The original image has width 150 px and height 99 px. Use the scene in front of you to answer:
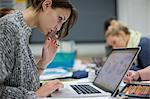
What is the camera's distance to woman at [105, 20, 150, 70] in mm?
2572

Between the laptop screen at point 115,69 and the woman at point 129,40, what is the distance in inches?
33.3

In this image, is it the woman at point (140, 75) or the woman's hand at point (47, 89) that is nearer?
the woman's hand at point (47, 89)

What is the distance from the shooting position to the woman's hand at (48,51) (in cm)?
188

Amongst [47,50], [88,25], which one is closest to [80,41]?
[88,25]

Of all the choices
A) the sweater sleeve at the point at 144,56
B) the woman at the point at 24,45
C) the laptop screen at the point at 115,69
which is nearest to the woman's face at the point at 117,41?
the sweater sleeve at the point at 144,56

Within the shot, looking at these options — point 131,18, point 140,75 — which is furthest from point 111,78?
point 131,18

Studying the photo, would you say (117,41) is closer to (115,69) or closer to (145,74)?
(145,74)


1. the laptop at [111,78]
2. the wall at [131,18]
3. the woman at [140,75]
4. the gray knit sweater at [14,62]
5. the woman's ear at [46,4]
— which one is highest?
the woman's ear at [46,4]

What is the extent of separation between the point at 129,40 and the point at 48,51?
1296 mm

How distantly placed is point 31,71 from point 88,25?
10.8 feet

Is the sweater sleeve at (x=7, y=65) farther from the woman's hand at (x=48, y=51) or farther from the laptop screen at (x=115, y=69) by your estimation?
the woman's hand at (x=48, y=51)

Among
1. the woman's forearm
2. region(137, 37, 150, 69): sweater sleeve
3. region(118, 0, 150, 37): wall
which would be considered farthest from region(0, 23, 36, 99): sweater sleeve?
region(118, 0, 150, 37): wall

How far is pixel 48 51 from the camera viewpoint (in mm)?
1906

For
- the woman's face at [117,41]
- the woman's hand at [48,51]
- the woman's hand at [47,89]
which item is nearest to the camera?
the woman's hand at [47,89]
